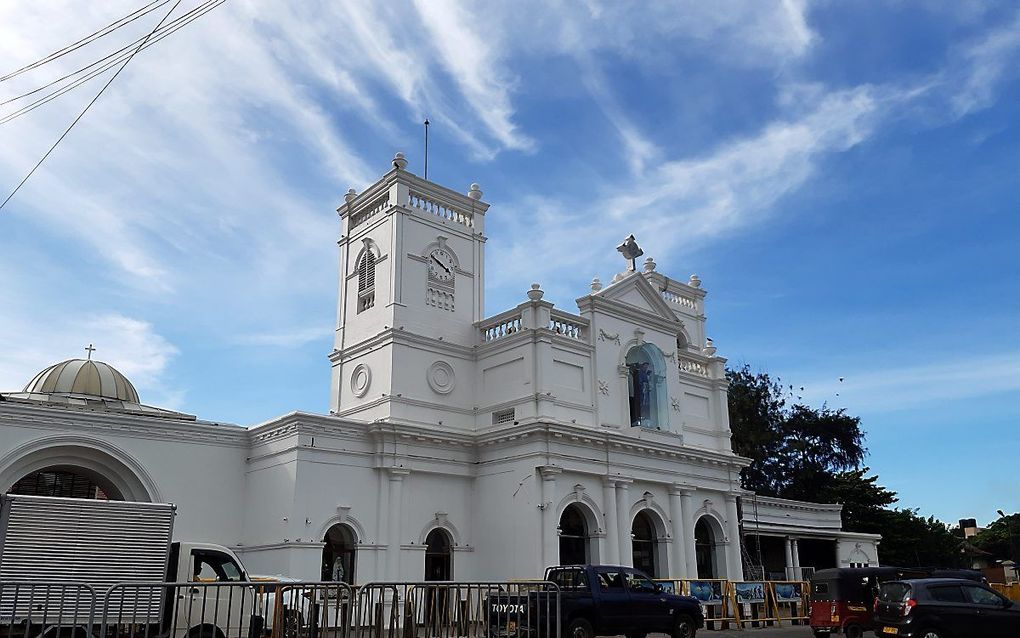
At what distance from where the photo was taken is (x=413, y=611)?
12.5 meters

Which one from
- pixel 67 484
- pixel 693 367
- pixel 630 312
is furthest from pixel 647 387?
pixel 67 484

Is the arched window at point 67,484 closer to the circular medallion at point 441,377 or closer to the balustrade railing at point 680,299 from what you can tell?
the circular medallion at point 441,377

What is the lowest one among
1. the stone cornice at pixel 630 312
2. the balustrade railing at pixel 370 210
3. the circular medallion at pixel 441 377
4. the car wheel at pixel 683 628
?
the car wheel at pixel 683 628

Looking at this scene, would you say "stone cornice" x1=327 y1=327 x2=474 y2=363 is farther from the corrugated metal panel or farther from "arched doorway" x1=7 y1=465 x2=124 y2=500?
the corrugated metal panel

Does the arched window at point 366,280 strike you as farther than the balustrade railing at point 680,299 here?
No

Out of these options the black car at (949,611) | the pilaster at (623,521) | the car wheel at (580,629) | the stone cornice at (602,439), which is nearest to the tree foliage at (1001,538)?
the stone cornice at (602,439)

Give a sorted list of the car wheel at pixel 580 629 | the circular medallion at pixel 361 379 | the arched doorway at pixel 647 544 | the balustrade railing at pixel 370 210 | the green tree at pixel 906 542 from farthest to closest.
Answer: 1. the green tree at pixel 906 542
2. the balustrade railing at pixel 370 210
3. the arched doorway at pixel 647 544
4. the circular medallion at pixel 361 379
5. the car wheel at pixel 580 629

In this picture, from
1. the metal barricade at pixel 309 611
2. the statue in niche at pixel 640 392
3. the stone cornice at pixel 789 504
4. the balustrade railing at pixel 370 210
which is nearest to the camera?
the metal barricade at pixel 309 611

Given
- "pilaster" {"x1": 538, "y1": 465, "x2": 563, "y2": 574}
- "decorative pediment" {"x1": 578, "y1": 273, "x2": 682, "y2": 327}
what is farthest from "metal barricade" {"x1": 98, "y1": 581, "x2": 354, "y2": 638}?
"decorative pediment" {"x1": 578, "y1": 273, "x2": 682, "y2": 327}

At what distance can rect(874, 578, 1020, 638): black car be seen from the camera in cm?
1634

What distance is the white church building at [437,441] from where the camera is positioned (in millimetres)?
24656

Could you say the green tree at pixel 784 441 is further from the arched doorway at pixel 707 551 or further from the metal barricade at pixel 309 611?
the metal barricade at pixel 309 611

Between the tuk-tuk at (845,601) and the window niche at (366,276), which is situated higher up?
the window niche at (366,276)

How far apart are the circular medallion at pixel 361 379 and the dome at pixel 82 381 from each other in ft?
25.8
